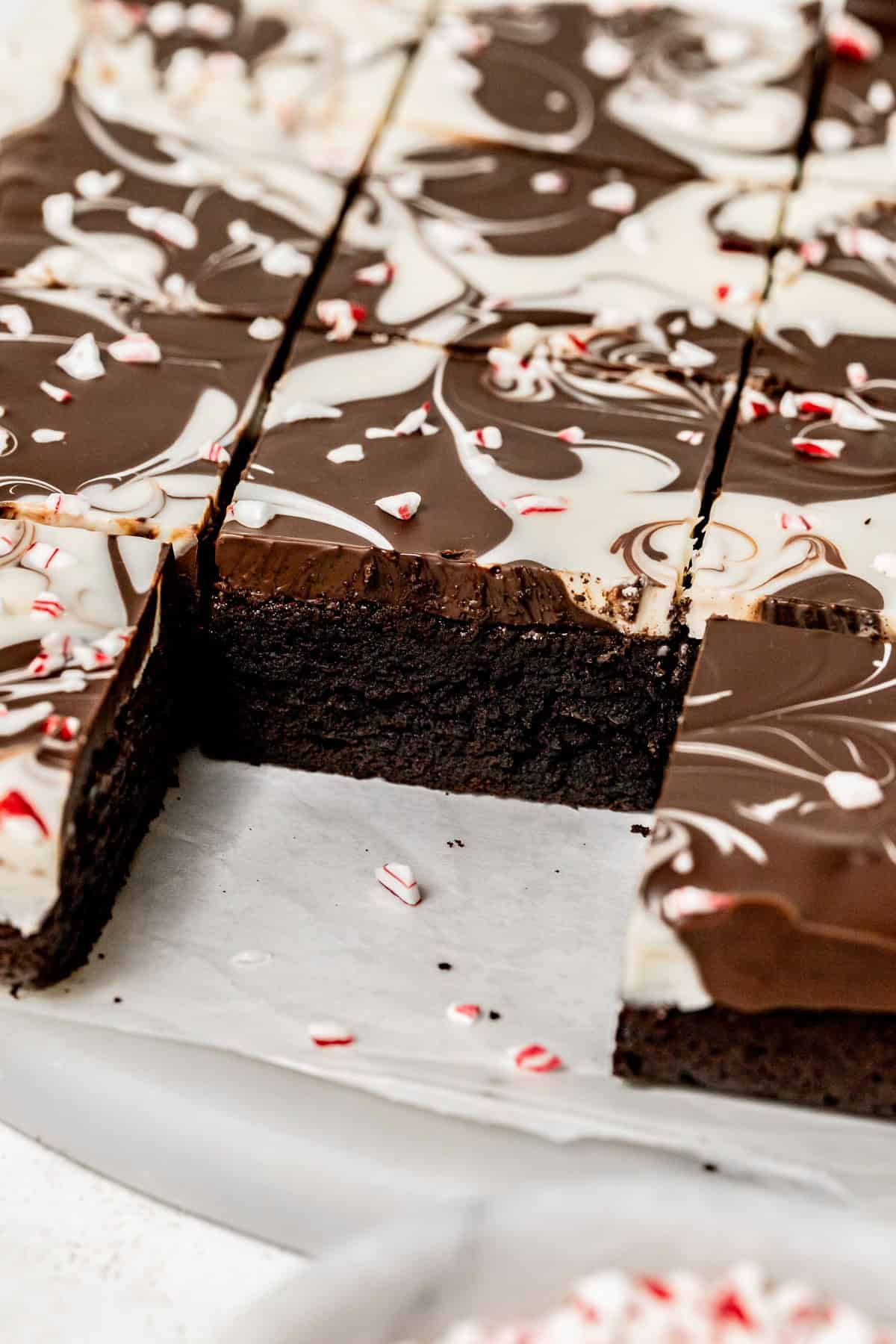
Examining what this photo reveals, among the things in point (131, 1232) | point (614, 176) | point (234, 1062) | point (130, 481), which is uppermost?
point (614, 176)

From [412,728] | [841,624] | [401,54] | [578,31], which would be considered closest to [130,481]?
[412,728]

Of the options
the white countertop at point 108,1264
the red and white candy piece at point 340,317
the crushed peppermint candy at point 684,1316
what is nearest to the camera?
the crushed peppermint candy at point 684,1316

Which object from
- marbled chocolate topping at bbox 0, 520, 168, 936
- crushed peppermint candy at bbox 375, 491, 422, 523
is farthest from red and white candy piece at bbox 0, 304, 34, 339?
crushed peppermint candy at bbox 375, 491, 422, 523

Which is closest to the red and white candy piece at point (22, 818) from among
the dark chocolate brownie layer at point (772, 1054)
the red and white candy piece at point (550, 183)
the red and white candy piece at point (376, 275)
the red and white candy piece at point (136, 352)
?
the dark chocolate brownie layer at point (772, 1054)

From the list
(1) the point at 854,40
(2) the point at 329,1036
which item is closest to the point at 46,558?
(2) the point at 329,1036

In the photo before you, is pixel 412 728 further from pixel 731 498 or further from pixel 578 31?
pixel 578 31

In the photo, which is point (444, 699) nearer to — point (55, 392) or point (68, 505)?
point (68, 505)

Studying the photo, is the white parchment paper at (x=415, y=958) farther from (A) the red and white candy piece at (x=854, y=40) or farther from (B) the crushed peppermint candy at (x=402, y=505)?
(A) the red and white candy piece at (x=854, y=40)
